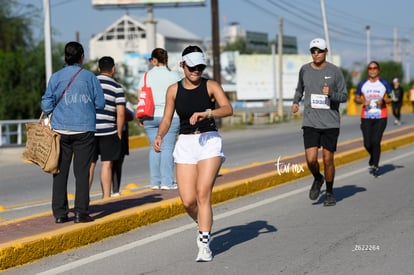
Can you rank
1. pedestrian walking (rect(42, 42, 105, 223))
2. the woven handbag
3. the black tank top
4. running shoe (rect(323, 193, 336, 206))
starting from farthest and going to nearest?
1. running shoe (rect(323, 193, 336, 206))
2. pedestrian walking (rect(42, 42, 105, 223))
3. the woven handbag
4. the black tank top

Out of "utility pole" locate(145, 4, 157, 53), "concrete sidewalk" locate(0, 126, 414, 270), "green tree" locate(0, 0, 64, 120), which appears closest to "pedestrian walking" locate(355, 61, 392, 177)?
"concrete sidewalk" locate(0, 126, 414, 270)

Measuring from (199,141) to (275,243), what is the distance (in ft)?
4.50

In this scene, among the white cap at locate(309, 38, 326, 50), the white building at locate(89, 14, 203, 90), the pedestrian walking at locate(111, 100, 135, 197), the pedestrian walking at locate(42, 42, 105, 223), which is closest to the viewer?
the pedestrian walking at locate(42, 42, 105, 223)

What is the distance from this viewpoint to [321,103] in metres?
10.3

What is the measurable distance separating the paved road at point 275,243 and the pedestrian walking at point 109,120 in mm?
1356

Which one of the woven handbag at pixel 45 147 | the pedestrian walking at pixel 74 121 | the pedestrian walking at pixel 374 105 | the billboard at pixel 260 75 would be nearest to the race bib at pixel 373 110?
the pedestrian walking at pixel 374 105

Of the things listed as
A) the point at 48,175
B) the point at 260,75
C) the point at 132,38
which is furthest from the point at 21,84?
the point at 132,38

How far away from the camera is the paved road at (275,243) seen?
22.4 feet

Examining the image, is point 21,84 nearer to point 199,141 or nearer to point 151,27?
point 151,27

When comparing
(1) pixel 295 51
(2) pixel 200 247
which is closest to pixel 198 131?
(2) pixel 200 247

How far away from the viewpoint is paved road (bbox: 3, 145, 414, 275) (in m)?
6.82

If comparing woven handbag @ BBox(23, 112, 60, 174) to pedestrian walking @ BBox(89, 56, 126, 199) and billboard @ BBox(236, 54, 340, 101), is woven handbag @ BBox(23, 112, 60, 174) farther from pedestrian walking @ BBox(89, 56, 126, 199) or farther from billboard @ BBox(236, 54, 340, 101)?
billboard @ BBox(236, 54, 340, 101)

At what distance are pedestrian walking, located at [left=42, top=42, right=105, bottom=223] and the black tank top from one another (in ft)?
4.76

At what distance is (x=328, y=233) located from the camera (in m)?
8.30
